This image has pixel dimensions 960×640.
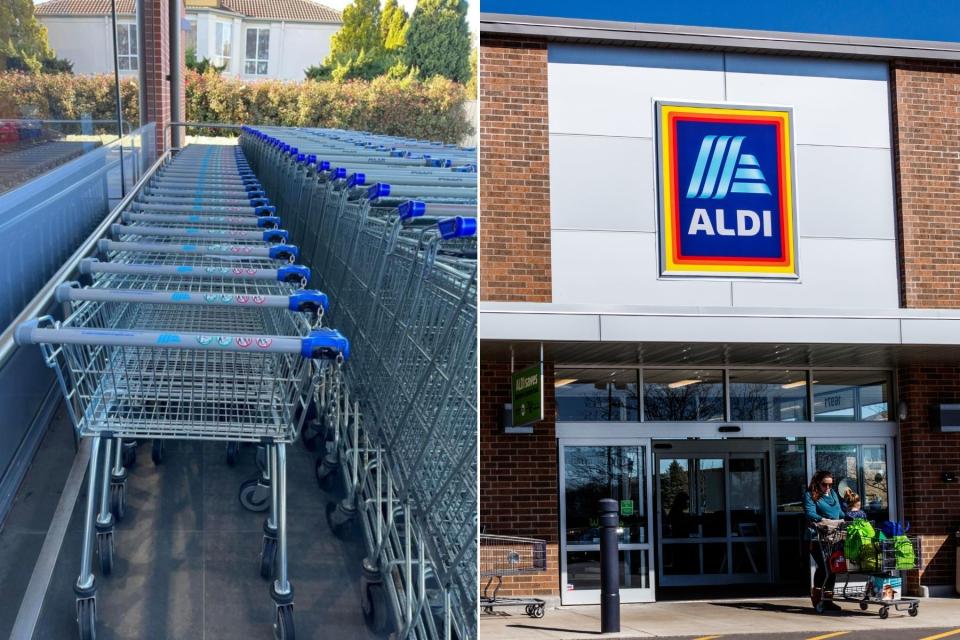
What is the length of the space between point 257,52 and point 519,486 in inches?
761

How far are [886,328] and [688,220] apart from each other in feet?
9.00

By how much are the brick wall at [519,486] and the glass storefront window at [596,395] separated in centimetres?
56

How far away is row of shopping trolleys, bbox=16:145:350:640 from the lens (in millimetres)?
3562

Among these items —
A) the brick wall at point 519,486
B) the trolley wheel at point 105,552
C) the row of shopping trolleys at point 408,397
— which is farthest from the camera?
the brick wall at point 519,486

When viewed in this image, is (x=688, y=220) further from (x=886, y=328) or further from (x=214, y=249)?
(x=214, y=249)

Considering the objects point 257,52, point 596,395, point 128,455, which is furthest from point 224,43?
point 128,455

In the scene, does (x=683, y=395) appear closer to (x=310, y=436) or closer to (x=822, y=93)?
(x=822, y=93)

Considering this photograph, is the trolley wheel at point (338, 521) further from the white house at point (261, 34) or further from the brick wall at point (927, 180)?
the white house at point (261, 34)

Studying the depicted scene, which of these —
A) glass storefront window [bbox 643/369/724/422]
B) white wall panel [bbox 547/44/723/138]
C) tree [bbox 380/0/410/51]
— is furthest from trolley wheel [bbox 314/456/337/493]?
tree [bbox 380/0/410/51]

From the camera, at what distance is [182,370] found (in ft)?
14.8

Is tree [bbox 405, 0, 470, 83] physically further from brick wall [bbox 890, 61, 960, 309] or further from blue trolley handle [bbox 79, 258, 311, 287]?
blue trolley handle [bbox 79, 258, 311, 287]

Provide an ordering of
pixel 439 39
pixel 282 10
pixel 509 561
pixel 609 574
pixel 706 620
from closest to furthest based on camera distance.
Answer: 1. pixel 609 574
2. pixel 706 620
3. pixel 509 561
4. pixel 282 10
5. pixel 439 39

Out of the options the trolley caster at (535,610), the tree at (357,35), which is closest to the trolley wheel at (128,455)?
the trolley caster at (535,610)

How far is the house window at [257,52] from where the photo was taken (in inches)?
1102
